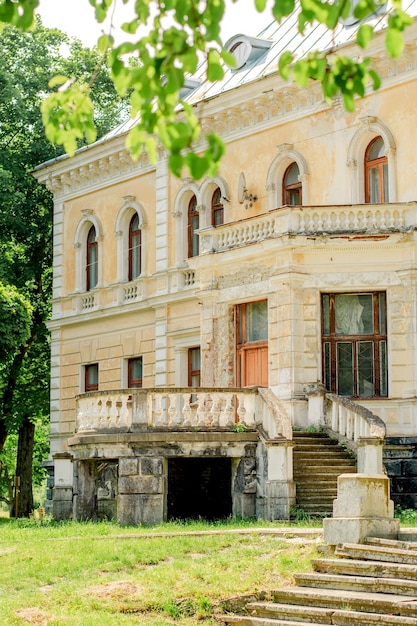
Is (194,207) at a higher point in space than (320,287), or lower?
higher

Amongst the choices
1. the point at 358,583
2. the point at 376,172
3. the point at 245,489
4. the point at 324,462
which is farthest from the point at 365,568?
the point at 376,172

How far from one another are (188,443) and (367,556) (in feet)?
25.0

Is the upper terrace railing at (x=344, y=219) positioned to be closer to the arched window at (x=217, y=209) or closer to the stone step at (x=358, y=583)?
the arched window at (x=217, y=209)

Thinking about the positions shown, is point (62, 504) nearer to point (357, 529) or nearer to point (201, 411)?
point (201, 411)

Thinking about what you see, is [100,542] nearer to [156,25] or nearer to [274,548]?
[274,548]

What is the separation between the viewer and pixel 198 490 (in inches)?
983

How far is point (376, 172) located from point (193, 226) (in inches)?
258

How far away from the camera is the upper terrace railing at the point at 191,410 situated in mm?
23266

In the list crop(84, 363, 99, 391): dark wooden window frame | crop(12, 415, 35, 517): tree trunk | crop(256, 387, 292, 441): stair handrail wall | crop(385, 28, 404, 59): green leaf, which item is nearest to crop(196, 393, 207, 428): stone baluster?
crop(256, 387, 292, 441): stair handrail wall

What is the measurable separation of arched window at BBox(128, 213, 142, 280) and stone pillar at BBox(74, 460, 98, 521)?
10.7 m

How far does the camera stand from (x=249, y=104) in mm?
30594

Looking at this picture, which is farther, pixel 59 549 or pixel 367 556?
pixel 59 549

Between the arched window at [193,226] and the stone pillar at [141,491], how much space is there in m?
10.9

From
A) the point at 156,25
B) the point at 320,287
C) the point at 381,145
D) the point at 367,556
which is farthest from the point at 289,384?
the point at 156,25
